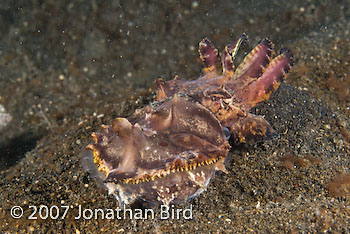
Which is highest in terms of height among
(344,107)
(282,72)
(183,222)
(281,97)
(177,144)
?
(282,72)

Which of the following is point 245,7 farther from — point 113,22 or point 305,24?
point 113,22

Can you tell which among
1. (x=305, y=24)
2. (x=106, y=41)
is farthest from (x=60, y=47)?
(x=305, y=24)

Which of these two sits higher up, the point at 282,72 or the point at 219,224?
the point at 282,72
